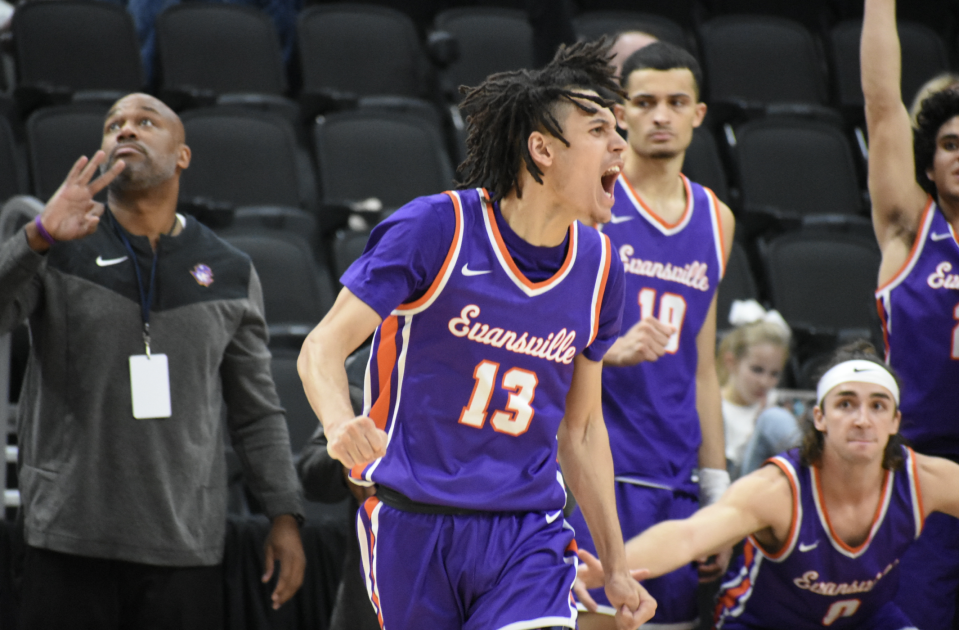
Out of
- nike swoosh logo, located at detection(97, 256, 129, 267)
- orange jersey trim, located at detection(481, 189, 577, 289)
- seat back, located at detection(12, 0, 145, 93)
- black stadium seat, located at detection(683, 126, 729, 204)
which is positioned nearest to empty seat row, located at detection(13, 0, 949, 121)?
seat back, located at detection(12, 0, 145, 93)

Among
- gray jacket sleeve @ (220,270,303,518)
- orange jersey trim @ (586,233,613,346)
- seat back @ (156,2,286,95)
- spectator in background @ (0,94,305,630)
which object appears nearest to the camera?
orange jersey trim @ (586,233,613,346)

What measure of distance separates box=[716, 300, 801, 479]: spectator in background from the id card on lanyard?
102 inches

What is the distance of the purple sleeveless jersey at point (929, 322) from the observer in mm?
3629

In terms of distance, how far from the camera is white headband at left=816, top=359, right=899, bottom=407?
3.68 m

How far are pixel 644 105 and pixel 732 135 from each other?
3503 millimetres

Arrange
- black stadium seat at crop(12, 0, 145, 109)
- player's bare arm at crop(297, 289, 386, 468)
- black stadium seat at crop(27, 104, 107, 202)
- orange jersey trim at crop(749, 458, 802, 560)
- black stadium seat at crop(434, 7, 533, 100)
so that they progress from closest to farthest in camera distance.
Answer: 1. player's bare arm at crop(297, 289, 386, 468)
2. orange jersey trim at crop(749, 458, 802, 560)
3. black stadium seat at crop(27, 104, 107, 202)
4. black stadium seat at crop(12, 0, 145, 109)
5. black stadium seat at crop(434, 7, 533, 100)

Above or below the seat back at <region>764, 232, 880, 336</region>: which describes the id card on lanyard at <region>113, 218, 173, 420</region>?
above

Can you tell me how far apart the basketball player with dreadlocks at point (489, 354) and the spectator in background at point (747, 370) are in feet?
8.50

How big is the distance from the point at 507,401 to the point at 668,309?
4.08ft

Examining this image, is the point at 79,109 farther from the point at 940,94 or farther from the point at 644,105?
the point at 940,94

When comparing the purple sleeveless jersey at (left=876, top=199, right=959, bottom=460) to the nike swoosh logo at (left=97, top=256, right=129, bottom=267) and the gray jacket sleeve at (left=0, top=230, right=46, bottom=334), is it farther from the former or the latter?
the gray jacket sleeve at (left=0, top=230, right=46, bottom=334)

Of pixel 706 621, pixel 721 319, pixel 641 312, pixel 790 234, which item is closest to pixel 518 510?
pixel 641 312

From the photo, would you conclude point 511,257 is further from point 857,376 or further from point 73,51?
point 73,51

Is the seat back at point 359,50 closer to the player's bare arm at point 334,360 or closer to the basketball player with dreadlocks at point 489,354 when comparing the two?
the basketball player with dreadlocks at point 489,354
